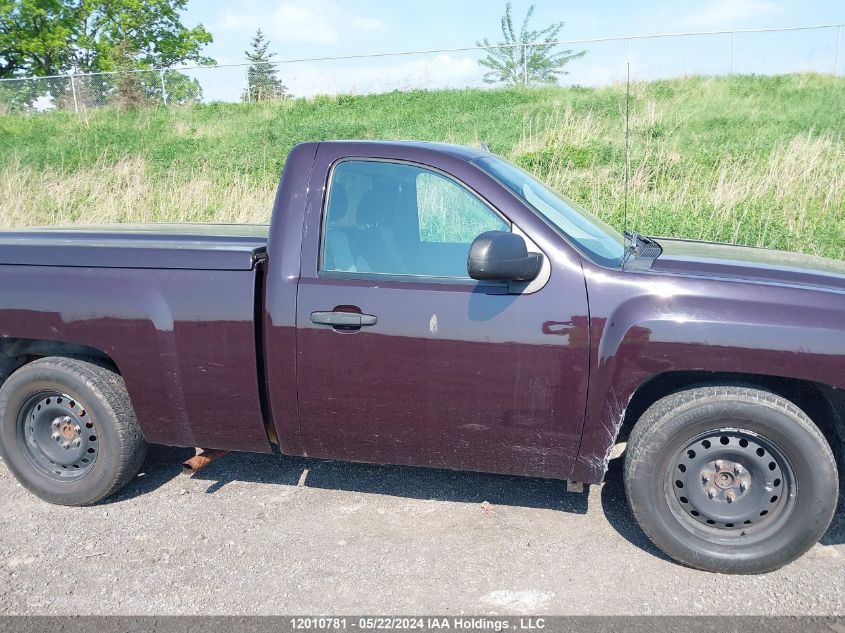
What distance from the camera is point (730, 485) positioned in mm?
3193

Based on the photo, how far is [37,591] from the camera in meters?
3.14

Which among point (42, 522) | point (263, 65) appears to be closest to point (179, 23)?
point (263, 65)

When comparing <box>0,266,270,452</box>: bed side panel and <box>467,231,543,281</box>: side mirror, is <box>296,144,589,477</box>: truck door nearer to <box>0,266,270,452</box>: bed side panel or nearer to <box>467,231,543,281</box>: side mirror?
<box>467,231,543,281</box>: side mirror

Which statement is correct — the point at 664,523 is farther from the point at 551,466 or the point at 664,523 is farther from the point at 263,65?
the point at 263,65

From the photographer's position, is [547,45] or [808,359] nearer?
[808,359]

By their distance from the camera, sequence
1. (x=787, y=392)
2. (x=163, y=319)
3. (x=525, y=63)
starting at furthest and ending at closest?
(x=525, y=63) → (x=163, y=319) → (x=787, y=392)

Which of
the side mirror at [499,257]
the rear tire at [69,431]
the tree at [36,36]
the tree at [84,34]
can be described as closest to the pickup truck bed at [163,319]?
the rear tire at [69,431]

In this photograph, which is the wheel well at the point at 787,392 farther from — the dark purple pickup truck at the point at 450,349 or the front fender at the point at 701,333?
the front fender at the point at 701,333

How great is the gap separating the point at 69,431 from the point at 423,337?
2.10 m

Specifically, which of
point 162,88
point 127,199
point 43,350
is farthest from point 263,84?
point 43,350

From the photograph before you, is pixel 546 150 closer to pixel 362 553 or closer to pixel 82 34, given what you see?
Answer: pixel 362 553

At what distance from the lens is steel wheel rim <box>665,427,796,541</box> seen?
124 inches

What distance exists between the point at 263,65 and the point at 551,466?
79.1 feet

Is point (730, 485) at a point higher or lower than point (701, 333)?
lower
